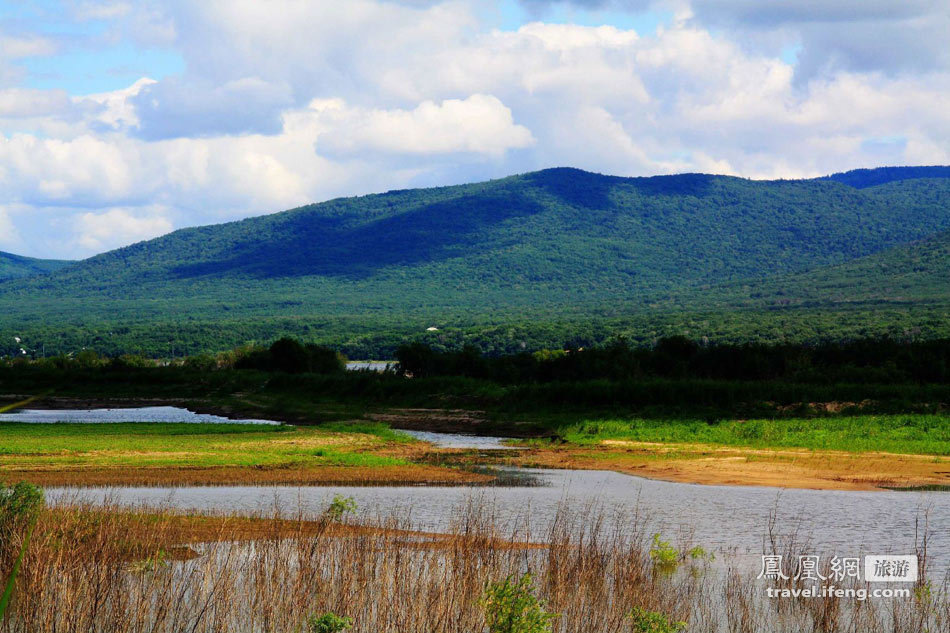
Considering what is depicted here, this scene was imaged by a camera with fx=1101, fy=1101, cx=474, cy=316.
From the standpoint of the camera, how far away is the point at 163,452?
44.1 meters

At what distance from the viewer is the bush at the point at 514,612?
1495 cm

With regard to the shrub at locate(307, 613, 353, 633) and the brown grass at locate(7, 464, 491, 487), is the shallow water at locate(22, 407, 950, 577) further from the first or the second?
the shrub at locate(307, 613, 353, 633)

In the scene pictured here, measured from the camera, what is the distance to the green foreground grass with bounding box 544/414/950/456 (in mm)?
46062

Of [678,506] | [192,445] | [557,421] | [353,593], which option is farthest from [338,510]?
[557,421]

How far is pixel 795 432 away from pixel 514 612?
3747 centimetres

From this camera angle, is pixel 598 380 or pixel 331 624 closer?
pixel 331 624

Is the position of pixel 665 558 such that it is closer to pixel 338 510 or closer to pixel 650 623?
pixel 650 623

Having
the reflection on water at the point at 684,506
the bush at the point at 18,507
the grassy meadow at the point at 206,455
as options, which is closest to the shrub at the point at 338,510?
the reflection on water at the point at 684,506

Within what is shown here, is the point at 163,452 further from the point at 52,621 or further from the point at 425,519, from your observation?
the point at 52,621

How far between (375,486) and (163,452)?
12967mm

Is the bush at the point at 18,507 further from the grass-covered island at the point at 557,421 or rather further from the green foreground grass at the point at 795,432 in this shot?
the green foreground grass at the point at 795,432

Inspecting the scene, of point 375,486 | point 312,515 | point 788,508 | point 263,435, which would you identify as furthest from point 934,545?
point 263,435

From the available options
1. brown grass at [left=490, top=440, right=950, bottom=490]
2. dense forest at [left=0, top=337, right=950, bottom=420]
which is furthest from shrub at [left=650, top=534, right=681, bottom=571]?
dense forest at [left=0, top=337, right=950, bottom=420]

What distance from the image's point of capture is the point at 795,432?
49.8 m
